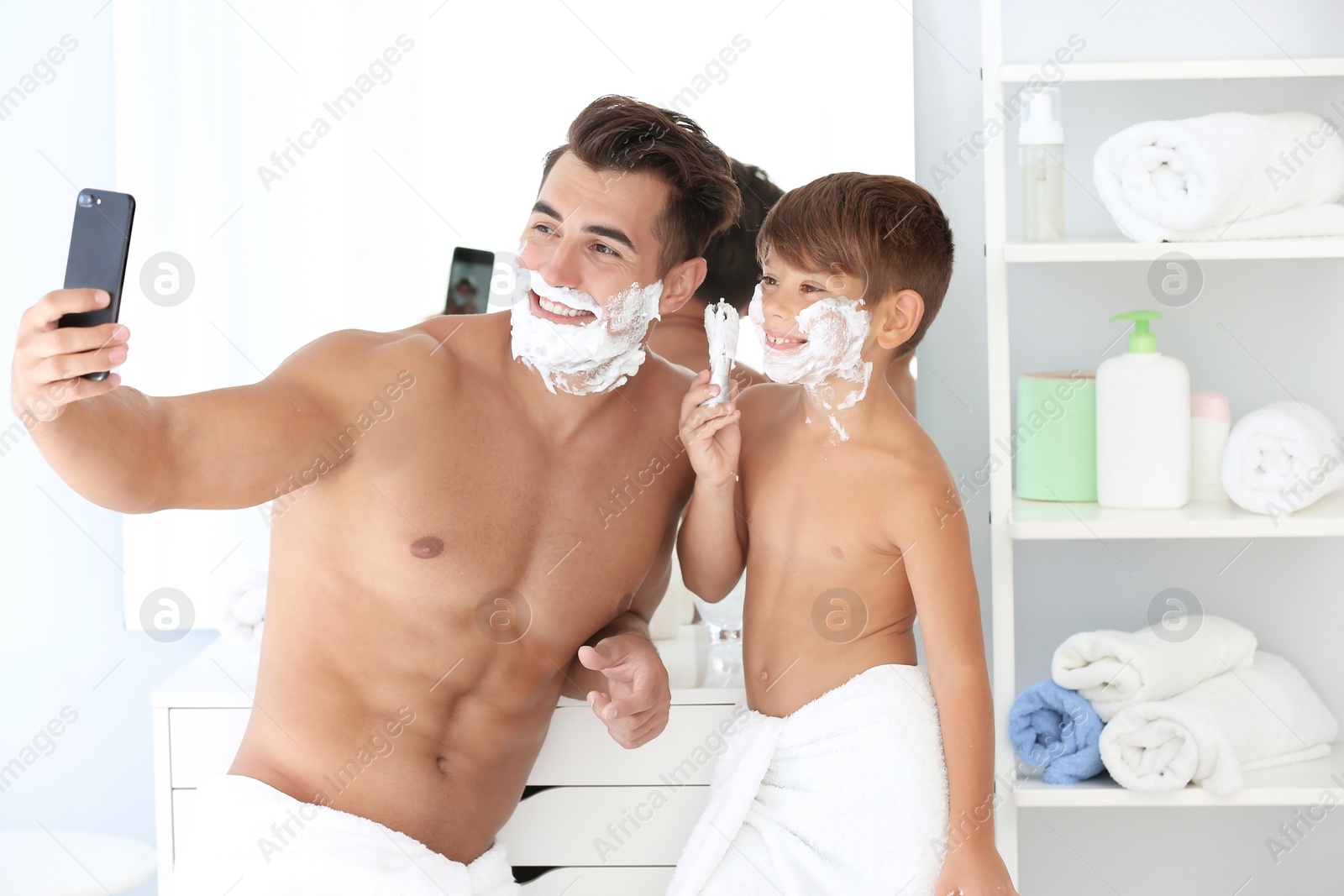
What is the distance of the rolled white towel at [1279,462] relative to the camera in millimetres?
1164

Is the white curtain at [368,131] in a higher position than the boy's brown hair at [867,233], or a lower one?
higher

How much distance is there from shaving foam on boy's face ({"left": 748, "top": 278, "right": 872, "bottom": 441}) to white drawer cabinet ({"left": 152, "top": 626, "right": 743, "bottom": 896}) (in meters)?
0.36

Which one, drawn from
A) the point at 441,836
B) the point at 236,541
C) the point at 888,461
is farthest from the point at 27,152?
the point at 888,461

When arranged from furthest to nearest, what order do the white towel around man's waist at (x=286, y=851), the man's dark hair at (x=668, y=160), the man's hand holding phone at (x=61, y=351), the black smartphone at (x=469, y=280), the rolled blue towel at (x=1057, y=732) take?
the black smartphone at (x=469, y=280), the rolled blue towel at (x=1057, y=732), the man's dark hair at (x=668, y=160), the white towel around man's waist at (x=286, y=851), the man's hand holding phone at (x=61, y=351)

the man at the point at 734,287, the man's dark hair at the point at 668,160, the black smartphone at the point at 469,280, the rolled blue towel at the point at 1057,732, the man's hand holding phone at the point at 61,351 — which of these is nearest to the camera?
the man's hand holding phone at the point at 61,351

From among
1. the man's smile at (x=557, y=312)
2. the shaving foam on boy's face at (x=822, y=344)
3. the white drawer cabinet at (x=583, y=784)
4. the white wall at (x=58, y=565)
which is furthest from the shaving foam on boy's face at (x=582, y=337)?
the white wall at (x=58, y=565)

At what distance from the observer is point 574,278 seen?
1043mm

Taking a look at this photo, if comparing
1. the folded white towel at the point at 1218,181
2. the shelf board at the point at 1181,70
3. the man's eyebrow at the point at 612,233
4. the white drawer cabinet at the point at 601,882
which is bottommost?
the white drawer cabinet at the point at 601,882

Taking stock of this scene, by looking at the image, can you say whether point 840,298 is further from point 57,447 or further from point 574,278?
point 57,447

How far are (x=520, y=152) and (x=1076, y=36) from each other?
74 centimetres

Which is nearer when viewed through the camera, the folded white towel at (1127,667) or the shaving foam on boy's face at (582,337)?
the shaving foam on boy's face at (582,337)

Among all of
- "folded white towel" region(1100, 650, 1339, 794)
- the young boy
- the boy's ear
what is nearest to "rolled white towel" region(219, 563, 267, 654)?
the young boy

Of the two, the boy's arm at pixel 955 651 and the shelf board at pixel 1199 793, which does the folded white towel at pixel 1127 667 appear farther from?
the boy's arm at pixel 955 651

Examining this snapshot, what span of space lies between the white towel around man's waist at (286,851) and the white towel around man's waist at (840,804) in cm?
27
